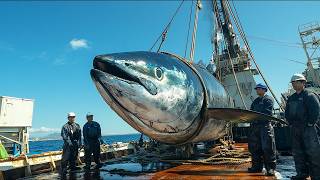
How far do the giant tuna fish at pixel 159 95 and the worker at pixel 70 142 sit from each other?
3690 mm

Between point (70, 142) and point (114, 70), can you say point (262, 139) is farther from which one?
point (70, 142)

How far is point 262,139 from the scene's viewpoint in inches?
225

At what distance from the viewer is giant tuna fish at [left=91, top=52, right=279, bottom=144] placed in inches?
172

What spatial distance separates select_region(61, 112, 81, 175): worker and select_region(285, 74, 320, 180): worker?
594 cm

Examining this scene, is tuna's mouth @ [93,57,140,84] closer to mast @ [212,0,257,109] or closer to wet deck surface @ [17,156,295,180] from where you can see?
wet deck surface @ [17,156,295,180]

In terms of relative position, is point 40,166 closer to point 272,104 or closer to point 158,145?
point 158,145

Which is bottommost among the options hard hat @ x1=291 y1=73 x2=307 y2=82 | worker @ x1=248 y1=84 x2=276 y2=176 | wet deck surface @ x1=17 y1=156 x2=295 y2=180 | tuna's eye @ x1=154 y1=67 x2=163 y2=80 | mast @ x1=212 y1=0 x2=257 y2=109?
wet deck surface @ x1=17 y1=156 x2=295 y2=180

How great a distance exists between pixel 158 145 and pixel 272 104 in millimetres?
6511

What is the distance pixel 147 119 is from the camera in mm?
4809

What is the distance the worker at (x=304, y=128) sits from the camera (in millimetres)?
4727

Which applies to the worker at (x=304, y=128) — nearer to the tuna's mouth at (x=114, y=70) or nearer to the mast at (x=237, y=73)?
the tuna's mouth at (x=114, y=70)

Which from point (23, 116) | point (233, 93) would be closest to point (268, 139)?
point (23, 116)

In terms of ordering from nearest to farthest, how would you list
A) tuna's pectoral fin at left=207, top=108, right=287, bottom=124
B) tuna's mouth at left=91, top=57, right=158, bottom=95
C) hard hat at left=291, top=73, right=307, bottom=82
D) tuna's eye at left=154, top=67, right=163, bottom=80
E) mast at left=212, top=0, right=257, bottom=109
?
tuna's mouth at left=91, top=57, right=158, bottom=95 < tuna's eye at left=154, top=67, right=163, bottom=80 < hard hat at left=291, top=73, right=307, bottom=82 < tuna's pectoral fin at left=207, top=108, right=287, bottom=124 < mast at left=212, top=0, right=257, bottom=109

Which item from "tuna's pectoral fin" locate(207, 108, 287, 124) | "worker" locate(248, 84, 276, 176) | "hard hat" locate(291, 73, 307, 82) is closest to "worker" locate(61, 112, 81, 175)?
"tuna's pectoral fin" locate(207, 108, 287, 124)
